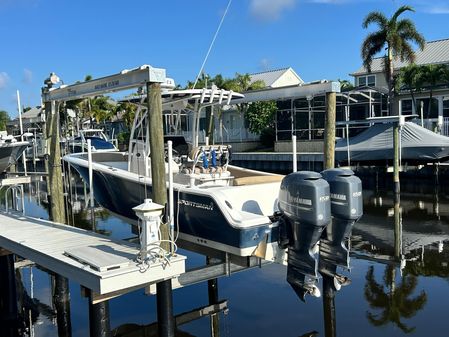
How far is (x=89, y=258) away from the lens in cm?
609

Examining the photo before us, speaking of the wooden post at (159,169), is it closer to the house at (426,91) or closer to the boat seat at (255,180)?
the boat seat at (255,180)

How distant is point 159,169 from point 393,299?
5.07m

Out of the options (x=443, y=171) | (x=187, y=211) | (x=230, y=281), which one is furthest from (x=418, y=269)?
(x=443, y=171)

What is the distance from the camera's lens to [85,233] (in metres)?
8.16

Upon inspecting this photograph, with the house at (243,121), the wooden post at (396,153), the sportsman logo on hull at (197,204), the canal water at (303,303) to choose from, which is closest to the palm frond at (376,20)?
the house at (243,121)

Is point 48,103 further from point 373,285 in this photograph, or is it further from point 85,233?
point 373,285

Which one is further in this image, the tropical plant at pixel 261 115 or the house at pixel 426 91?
the tropical plant at pixel 261 115

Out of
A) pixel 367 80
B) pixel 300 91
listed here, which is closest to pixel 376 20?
pixel 367 80

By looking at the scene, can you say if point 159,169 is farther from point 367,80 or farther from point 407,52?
point 367,80

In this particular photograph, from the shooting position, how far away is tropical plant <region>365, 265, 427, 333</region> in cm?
813

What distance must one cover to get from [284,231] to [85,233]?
3.27 meters

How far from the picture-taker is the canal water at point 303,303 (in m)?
7.93

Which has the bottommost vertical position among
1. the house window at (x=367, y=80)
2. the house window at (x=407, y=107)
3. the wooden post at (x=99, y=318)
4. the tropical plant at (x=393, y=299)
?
the tropical plant at (x=393, y=299)

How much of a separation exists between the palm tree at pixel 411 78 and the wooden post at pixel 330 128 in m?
25.6
